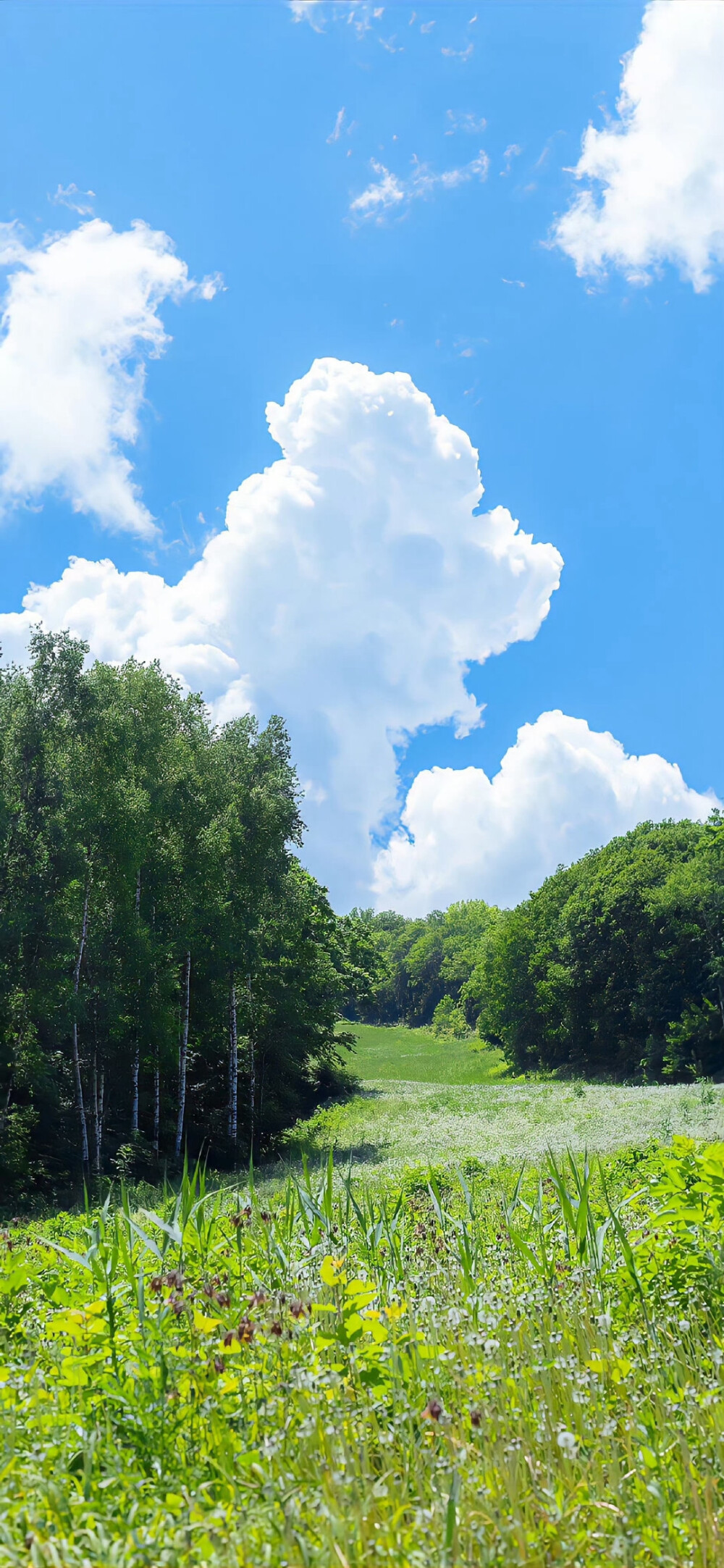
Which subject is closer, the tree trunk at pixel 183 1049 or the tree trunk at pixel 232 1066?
the tree trunk at pixel 183 1049

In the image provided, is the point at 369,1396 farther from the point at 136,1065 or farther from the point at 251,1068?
the point at 251,1068

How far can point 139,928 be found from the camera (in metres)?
22.9

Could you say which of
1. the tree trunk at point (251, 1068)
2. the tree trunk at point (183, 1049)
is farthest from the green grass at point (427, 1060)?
the tree trunk at point (183, 1049)

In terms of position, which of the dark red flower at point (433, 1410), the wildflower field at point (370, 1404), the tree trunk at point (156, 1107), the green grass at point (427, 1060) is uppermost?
the dark red flower at point (433, 1410)

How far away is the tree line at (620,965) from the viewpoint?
49625 millimetres

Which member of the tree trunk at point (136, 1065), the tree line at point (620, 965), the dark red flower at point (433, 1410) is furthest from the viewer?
the tree line at point (620, 965)

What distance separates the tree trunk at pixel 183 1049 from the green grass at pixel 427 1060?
19.6m

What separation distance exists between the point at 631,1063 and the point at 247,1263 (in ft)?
175

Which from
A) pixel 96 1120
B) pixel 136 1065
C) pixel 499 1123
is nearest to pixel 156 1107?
pixel 136 1065

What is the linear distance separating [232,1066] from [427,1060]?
4094 cm

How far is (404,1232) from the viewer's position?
5.55 meters

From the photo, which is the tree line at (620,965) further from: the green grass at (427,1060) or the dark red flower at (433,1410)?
the dark red flower at (433,1410)

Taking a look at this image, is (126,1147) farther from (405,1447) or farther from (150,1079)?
(405,1447)

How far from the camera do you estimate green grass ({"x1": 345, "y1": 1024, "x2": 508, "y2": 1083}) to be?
185 ft
